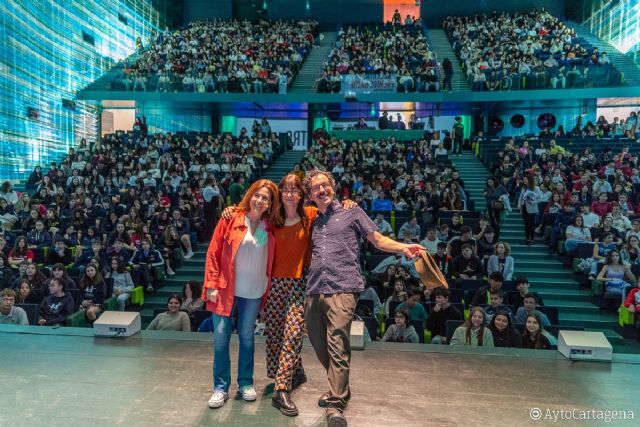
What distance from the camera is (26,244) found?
966 cm

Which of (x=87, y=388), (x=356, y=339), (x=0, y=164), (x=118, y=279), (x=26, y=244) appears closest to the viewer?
(x=87, y=388)

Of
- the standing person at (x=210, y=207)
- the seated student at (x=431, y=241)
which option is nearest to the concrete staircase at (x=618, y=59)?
the seated student at (x=431, y=241)

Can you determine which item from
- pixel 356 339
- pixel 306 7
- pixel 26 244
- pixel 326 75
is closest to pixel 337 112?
pixel 326 75

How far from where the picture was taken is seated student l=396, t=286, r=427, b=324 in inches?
266

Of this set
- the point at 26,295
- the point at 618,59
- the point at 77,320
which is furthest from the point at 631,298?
the point at 618,59

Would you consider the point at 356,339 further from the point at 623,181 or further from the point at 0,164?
the point at 0,164

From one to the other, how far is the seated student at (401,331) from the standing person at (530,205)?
5.69m

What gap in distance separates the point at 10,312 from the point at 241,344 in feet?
13.0

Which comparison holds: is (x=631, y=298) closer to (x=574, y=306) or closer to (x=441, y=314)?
(x=574, y=306)

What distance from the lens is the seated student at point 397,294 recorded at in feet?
23.5

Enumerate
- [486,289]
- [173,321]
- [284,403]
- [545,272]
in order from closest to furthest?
1. [284,403]
2. [173,321]
3. [486,289]
4. [545,272]

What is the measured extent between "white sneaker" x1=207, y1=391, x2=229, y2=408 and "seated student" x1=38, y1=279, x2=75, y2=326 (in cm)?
422

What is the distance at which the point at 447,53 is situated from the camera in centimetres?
2573

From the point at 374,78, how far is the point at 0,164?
12.4 meters
